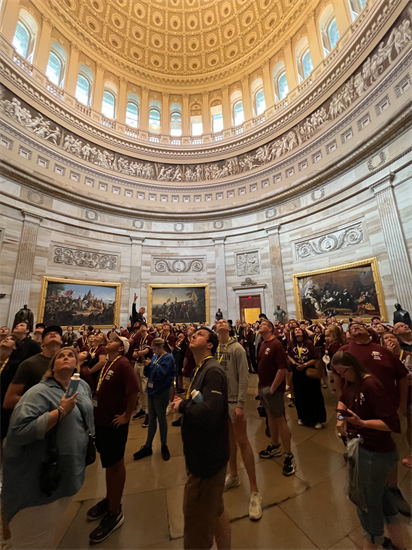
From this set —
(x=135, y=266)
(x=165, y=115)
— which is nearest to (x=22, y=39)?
(x=165, y=115)

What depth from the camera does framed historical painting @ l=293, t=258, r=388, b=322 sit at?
34.8 ft

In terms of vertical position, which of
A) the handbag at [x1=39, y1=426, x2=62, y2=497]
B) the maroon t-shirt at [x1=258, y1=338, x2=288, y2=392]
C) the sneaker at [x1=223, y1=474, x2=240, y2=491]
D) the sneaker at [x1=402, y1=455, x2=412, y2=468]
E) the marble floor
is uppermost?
the maroon t-shirt at [x1=258, y1=338, x2=288, y2=392]

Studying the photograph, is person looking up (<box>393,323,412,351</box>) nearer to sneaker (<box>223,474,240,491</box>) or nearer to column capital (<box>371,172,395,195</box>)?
sneaker (<box>223,474,240,491</box>)

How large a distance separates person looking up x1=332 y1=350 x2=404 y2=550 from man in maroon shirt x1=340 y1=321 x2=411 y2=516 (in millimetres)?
660

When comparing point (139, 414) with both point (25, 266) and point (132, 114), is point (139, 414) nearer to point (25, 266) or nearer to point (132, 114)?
point (25, 266)

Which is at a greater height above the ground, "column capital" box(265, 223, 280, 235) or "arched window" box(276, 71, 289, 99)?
"arched window" box(276, 71, 289, 99)

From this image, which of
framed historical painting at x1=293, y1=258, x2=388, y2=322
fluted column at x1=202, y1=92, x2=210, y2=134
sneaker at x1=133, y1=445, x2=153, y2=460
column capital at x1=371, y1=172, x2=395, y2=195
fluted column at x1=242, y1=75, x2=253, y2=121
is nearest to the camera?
sneaker at x1=133, y1=445, x2=153, y2=460

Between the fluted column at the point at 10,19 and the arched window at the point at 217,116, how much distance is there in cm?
1395

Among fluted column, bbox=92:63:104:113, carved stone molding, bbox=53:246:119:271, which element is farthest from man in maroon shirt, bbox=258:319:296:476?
fluted column, bbox=92:63:104:113

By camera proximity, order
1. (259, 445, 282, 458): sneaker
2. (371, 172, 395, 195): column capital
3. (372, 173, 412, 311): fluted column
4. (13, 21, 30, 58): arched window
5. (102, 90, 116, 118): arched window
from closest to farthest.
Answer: (259, 445, 282, 458): sneaker < (372, 173, 412, 311): fluted column < (371, 172, 395, 195): column capital < (13, 21, 30, 58): arched window < (102, 90, 116, 118): arched window

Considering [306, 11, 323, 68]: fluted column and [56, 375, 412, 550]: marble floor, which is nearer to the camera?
[56, 375, 412, 550]: marble floor

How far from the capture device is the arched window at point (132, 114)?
65.9ft

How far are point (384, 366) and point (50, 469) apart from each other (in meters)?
3.08

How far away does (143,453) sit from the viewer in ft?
12.0
